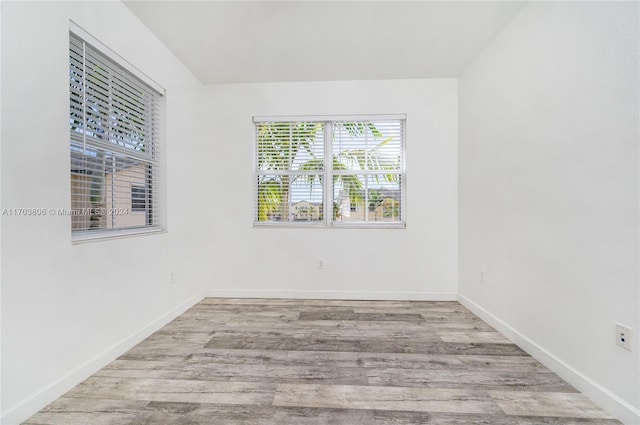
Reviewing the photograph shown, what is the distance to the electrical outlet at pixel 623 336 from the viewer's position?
1361 millimetres

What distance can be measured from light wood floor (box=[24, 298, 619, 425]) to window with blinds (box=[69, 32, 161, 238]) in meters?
1.00

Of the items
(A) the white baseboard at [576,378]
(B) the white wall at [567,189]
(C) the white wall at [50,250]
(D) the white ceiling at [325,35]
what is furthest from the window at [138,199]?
(A) the white baseboard at [576,378]

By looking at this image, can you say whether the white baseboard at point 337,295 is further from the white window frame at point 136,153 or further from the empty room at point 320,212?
the white window frame at point 136,153

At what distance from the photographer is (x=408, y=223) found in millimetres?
3229

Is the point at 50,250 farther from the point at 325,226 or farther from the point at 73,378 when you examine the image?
the point at 325,226

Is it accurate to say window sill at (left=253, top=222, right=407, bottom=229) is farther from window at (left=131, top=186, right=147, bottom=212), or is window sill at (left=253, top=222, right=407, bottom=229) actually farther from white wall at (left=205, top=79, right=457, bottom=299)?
window at (left=131, top=186, right=147, bottom=212)

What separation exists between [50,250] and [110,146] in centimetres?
84

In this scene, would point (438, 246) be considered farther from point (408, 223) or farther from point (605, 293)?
point (605, 293)

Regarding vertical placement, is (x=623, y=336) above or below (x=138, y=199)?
below

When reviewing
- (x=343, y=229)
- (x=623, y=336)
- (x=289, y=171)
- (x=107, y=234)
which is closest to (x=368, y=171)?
(x=343, y=229)

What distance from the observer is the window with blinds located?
175 centimetres

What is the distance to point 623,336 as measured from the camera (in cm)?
139

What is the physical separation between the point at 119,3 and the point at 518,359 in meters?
3.85

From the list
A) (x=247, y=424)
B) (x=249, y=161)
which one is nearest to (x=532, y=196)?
(x=247, y=424)
